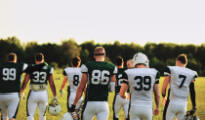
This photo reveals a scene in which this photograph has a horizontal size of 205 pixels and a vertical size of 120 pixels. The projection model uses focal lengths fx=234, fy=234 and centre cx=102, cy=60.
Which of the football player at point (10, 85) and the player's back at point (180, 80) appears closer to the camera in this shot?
the player's back at point (180, 80)

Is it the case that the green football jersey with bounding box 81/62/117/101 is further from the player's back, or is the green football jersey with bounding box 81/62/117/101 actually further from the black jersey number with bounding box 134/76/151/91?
the player's back

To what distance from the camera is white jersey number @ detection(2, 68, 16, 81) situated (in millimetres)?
6273

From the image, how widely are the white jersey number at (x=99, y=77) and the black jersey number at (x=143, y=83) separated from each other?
2.23 feet

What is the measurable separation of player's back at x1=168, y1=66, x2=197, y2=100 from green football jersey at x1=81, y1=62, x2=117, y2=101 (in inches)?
74.4

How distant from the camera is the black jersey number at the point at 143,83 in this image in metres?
4.80

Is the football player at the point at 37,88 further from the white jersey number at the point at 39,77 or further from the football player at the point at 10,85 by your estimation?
the football player at the point at 10,85

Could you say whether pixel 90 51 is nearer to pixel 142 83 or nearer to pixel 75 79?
pixel 75 79

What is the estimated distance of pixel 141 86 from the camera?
15.9 ft

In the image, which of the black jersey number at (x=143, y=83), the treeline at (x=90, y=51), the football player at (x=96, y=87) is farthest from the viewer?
the treeline at (x=90, y=51)

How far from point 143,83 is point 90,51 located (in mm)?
92196

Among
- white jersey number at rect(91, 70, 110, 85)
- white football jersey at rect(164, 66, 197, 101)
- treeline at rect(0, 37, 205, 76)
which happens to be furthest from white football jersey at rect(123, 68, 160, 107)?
treeline at rect(0, 37, 205, 76)

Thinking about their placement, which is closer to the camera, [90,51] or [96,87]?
[96,87]

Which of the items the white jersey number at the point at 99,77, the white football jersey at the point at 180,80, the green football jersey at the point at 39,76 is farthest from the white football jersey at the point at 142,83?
the green football jersey at the point at 39,76

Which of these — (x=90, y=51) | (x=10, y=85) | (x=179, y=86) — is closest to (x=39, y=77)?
(x=10, y=85)
